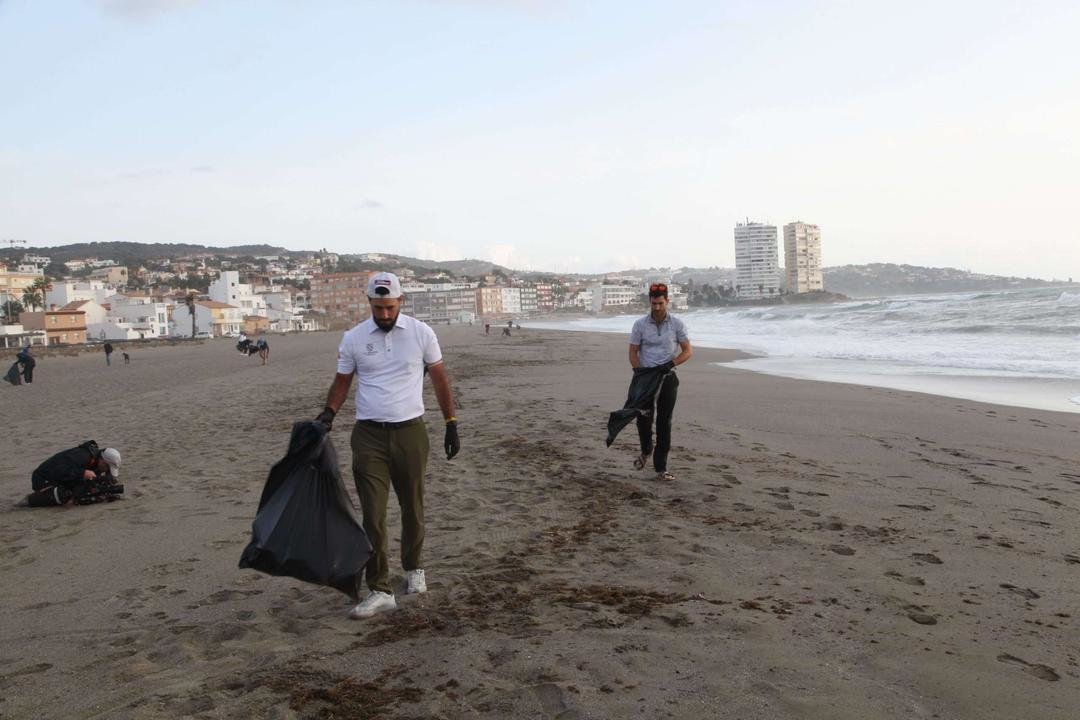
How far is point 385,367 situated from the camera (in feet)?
13.0

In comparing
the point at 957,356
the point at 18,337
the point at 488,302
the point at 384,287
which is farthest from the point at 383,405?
the point at 488,302

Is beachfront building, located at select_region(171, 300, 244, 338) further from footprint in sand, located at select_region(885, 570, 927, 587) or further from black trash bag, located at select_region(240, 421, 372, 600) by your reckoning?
footprint in sand, located at select_region(885, 570, 927, 587)

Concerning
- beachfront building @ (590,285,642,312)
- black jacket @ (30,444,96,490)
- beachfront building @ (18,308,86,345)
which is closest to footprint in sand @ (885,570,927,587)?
black jacket @ (30,444,96,490)

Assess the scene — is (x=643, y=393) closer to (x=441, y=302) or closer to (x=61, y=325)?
(x=61, y=325)

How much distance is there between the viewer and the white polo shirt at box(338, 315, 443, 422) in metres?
3.94

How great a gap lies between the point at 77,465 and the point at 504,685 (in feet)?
15.7

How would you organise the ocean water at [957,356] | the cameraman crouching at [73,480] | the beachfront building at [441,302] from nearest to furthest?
the cameraman crouching at [73,480], the ocean water at [957,356], the beachfront building at [441,302]

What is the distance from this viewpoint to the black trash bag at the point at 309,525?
3.62 metres

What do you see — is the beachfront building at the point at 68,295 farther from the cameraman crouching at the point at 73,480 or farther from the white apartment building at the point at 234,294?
the cameraman crouching at the point at 73,480

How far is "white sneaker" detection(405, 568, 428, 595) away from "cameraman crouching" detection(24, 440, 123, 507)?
140 inches

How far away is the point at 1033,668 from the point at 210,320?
8568cm

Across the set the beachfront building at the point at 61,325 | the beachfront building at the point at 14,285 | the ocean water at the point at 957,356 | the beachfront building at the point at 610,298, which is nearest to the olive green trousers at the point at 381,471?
the ocean water at the point at 957,356

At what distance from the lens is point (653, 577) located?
4.22 meters

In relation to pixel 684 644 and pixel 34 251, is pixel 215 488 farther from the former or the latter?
pixel 34 251
